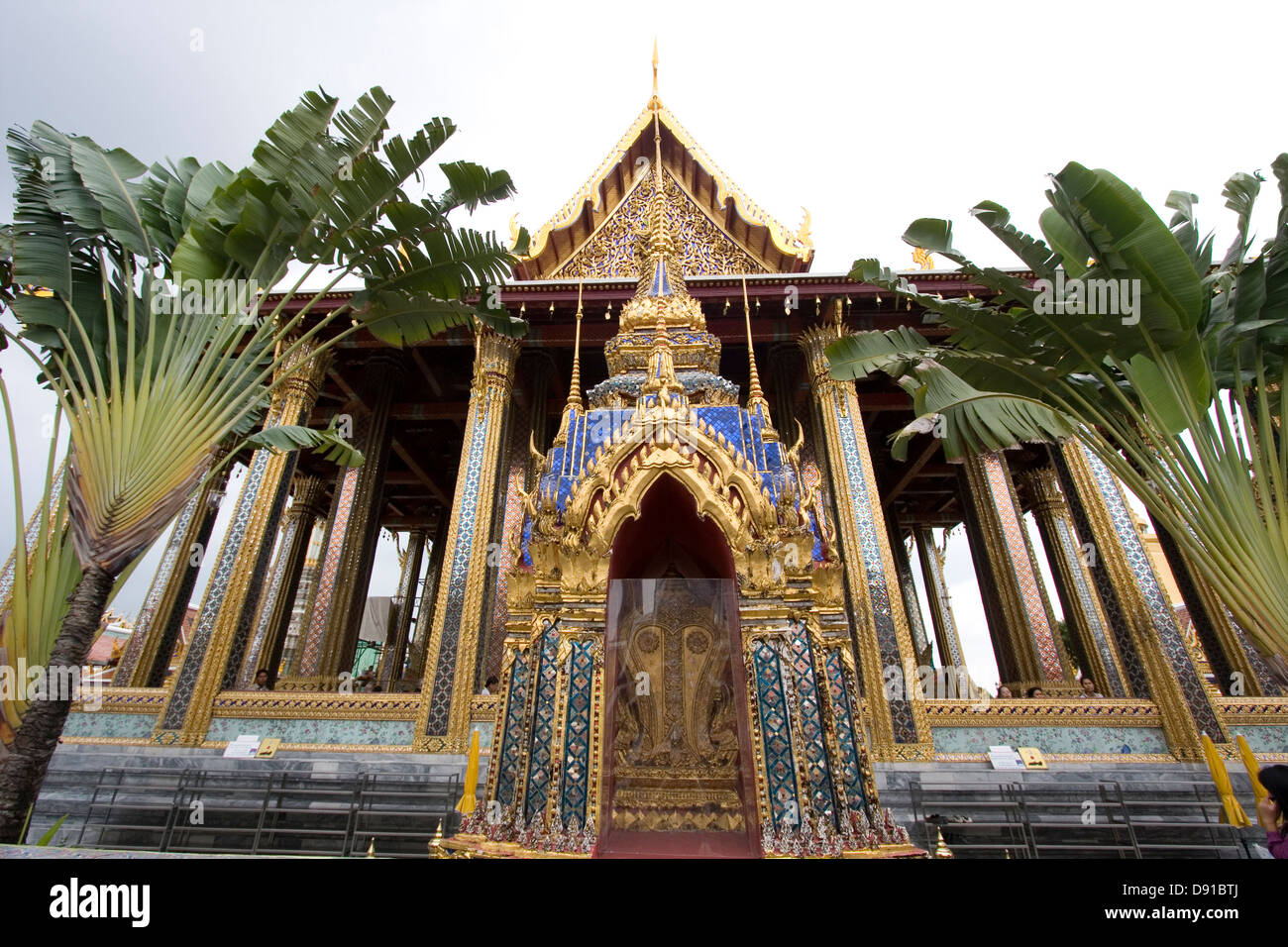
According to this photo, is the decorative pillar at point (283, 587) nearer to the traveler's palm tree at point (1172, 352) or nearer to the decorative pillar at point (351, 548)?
the decorative pillar at point (351, 548)

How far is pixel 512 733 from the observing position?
10.2ft

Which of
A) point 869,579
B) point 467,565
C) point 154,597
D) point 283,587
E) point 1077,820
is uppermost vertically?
point 283,587

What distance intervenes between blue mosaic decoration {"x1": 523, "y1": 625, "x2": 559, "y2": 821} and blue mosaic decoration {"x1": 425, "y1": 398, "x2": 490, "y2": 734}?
4995mm

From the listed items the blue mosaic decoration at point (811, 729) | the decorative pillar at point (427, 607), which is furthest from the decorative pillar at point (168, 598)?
the blue mosaic decoration at point (811, 729)

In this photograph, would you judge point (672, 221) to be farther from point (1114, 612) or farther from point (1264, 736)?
point (1264, 736)

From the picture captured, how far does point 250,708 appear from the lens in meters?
7.55

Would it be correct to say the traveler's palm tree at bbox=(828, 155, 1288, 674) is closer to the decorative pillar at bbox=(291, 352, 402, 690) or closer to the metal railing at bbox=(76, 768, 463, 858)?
the metal railing at bbox=(76, 768, 463, 858)

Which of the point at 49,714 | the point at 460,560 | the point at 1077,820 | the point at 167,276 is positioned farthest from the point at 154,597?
the point at 1077,820

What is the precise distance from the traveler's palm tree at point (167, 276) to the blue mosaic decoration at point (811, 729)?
11.9ft

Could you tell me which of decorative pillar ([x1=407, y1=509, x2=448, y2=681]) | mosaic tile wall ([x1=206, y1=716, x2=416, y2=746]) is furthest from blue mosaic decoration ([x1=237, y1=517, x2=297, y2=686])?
decorative pillar ([x1=407, y1=509, x2=448, y2=681])

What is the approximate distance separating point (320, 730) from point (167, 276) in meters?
5.75

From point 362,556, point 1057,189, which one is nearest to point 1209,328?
point 1057,189

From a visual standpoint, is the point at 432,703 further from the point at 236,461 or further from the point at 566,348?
the point at 236,461

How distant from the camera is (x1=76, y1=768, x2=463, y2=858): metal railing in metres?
5.94
